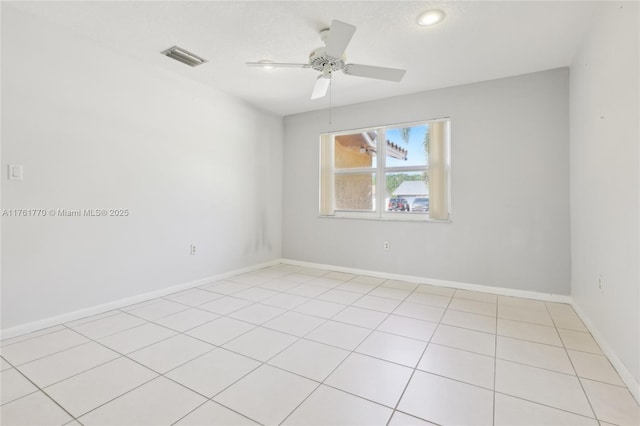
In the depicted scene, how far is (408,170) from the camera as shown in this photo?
4129 mm

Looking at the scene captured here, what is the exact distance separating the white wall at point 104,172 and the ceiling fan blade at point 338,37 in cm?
214

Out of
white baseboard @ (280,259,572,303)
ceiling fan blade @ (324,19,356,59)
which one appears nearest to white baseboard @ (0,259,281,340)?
white baseboard @ (280,259,572,303)

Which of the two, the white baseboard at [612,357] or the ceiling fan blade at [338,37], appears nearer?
the white baseboard at [612,357]

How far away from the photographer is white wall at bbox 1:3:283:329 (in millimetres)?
2336

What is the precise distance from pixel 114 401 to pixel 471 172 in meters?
3.99

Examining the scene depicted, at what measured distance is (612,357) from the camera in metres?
1.96

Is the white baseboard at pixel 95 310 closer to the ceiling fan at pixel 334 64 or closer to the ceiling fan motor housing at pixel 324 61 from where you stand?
the ceiling fan at pixel 334 64

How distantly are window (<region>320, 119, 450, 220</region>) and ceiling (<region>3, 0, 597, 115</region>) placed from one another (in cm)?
86

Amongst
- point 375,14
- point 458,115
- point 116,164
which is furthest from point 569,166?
point 116,164

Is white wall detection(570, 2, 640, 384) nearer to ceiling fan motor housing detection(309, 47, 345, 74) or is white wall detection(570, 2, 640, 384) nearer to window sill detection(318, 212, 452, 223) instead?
window sill detection(318, 212, 452, 223)

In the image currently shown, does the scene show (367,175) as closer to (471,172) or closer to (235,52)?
(471,172)

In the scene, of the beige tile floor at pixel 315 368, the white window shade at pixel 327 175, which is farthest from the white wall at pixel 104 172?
the white window shade at pixel 327 175

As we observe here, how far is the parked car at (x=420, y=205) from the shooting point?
13.2 feet

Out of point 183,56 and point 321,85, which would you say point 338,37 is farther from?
point 183,56
